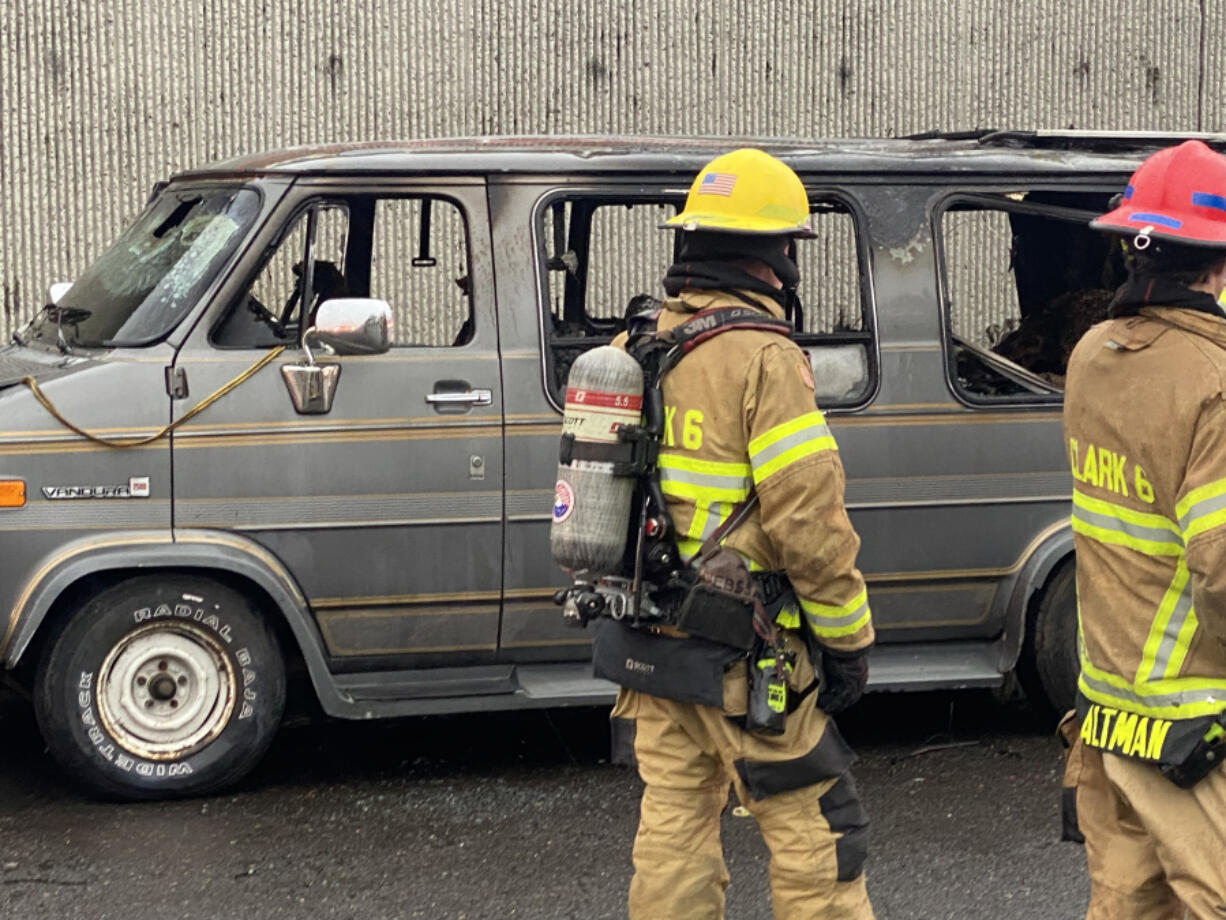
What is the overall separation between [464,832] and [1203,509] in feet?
9.54

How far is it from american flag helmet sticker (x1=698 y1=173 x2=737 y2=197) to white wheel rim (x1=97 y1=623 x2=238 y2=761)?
2.56 meters

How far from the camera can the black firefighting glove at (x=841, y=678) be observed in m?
3.54

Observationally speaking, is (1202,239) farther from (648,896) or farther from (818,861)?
(648,896)

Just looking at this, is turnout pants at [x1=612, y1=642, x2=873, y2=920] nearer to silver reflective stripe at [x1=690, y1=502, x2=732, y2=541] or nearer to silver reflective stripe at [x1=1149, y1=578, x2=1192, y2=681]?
silver reflective stripe at [x1=690, y1=502, x2=732, y2=541]

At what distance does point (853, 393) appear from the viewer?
5711 millimetres

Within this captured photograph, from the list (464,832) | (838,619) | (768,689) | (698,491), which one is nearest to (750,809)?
(768,689)

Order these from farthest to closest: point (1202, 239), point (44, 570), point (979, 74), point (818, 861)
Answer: point (979, 74), point (44, 570), point (818, 861), point (1202, 239)

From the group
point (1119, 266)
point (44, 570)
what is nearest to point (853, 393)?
point (1119, 266)

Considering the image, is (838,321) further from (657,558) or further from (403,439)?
(657,558)

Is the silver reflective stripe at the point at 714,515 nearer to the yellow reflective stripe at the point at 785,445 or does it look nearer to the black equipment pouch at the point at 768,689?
the yellow reflective stripe at the point at 785,445

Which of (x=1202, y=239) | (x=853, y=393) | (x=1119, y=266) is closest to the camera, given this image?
(x=1202, y=239)

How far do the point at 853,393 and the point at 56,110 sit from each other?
22.4 feet

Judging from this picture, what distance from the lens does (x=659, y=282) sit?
5879 millimetres

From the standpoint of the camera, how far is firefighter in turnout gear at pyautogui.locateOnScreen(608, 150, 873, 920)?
3400 millimetres
